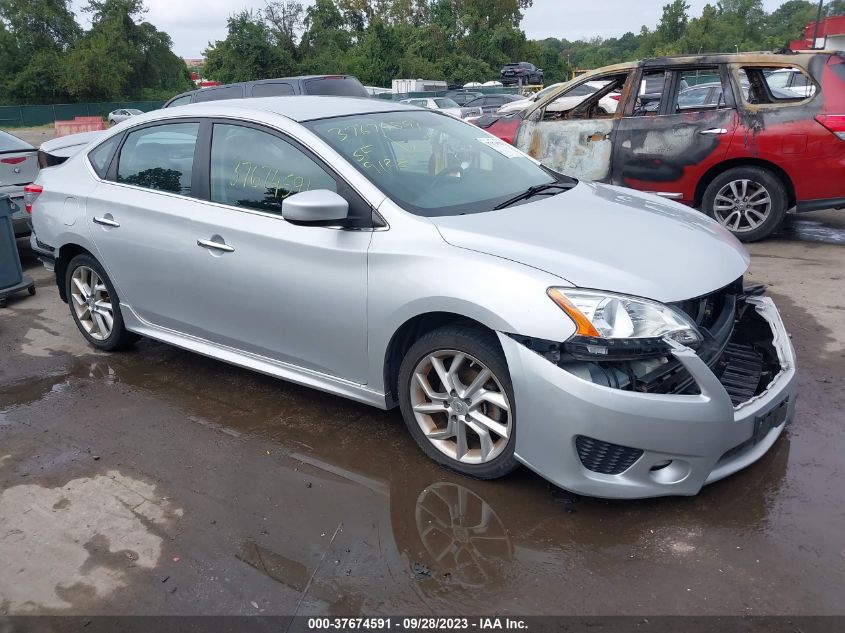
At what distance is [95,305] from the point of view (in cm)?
511

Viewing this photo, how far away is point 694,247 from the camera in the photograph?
3.43 meters

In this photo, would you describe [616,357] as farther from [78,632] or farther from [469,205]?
[78,632]

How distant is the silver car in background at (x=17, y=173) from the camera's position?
7.54 metres

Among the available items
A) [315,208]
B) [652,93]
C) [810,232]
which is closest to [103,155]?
[315,208]

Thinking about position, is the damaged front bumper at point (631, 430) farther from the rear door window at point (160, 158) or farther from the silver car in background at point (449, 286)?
the rear door window at point (160, 158)

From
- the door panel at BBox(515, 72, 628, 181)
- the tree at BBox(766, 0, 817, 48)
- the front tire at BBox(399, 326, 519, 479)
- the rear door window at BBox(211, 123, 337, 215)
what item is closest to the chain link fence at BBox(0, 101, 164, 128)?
the door panel at BBox(515, 72, 628, 181)

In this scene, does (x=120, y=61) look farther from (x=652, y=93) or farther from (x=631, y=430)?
(x=631, y=430)

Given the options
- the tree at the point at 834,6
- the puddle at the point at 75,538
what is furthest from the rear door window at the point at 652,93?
the tree at the point at 834,6

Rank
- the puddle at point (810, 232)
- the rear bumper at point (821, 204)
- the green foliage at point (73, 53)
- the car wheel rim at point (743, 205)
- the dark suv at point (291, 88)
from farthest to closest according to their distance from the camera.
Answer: the green foliage at point (73, 53)
the dark suv at point (291, 88)
the puddle at point (810, 232)
the car wheel rim at point (743, 205)
the rear bumper at point (821, 204)

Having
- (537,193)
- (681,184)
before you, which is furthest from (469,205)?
(681,184)

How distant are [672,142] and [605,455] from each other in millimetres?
5265

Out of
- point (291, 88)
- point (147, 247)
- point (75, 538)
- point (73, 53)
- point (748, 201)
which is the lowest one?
point (75, 538)

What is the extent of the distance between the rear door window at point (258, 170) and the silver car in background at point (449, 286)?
1 centimetres

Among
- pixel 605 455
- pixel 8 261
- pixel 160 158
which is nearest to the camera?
pixel 605 455
